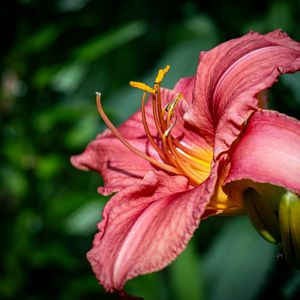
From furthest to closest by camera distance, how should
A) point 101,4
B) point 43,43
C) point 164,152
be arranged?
point 101,4 < point 43,43 < point 164,152

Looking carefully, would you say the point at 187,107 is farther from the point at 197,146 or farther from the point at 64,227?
the point at 64,227

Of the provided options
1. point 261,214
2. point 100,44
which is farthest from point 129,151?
point 100,44

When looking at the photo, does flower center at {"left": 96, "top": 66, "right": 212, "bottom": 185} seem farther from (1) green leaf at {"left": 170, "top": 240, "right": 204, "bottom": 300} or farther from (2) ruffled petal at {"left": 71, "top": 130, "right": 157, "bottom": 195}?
(1) green leaf at {"left": 170, "top": 240, "right": 204, "bottom": 300}

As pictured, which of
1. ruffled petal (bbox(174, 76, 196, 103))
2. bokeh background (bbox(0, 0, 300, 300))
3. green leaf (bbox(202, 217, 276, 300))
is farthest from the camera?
bokeh background (bbox(0, 0, 300, 300))

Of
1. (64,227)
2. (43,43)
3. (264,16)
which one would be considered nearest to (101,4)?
(43,43)

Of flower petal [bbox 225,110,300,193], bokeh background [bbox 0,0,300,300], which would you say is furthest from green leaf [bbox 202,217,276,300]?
flower petal [bbox 225,110,300,193]

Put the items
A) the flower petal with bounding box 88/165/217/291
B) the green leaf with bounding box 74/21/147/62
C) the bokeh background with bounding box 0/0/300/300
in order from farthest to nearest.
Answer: the green leaf with bounding box 74/21/147/62, the bokeh background with bounding box 0/0/300/300, the flower petal with bounding box 88/165/217/291

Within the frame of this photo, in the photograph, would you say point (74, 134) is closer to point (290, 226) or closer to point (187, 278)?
point (187, 278)
